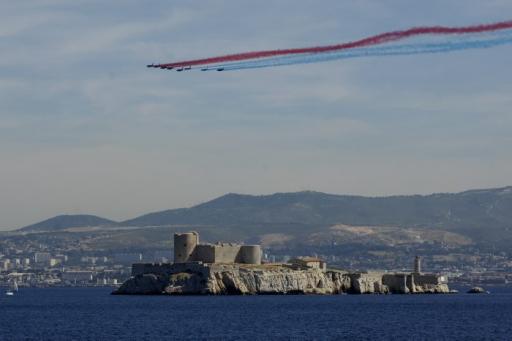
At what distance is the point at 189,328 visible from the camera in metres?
122

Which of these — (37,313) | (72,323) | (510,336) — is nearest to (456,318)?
(510,336)

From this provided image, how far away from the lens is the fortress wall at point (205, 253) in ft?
646

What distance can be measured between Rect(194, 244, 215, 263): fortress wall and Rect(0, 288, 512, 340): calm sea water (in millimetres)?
10022

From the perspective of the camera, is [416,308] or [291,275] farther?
[291,275]

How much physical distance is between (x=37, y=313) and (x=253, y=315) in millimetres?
32319

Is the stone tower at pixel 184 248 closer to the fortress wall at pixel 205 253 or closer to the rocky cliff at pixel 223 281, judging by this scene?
the fortress wall at pixel 205 253

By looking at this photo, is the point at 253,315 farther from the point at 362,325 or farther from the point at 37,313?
the point at 37,313

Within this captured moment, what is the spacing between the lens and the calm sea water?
380ft

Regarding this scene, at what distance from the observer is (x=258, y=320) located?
443 feet

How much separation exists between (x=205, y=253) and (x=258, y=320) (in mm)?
63444

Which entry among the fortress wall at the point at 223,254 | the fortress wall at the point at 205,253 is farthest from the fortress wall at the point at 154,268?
the fortress wall at the point at 223,254

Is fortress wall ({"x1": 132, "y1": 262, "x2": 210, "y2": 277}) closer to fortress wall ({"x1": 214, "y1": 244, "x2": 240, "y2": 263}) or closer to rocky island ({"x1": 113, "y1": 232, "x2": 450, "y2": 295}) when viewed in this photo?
rocky island ({"x1": 113, "y1": 232, "x2": 450, "y2": 295})

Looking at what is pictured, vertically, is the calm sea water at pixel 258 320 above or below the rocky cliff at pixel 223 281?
below

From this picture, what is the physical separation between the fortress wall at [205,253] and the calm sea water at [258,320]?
10.0 m
